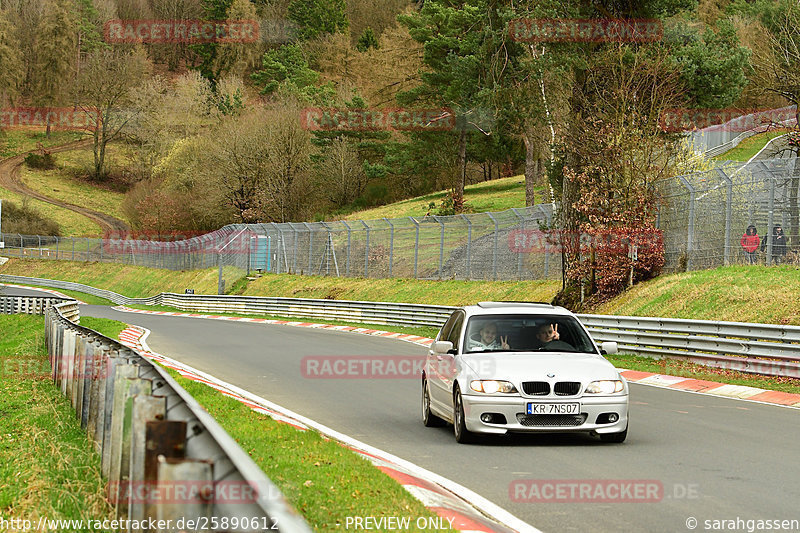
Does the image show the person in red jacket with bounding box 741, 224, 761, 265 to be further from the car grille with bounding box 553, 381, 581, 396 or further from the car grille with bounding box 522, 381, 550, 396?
the car grille with bounding box 522, 381, 550, 396

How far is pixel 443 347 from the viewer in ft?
36.3

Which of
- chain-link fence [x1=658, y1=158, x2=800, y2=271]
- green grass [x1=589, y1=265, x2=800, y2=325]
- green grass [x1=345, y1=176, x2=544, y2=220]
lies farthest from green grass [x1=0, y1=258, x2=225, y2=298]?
green grass [x1=589, y1=265, x2=800, y2=325]

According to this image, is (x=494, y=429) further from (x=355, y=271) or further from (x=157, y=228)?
(x=157, y=228)

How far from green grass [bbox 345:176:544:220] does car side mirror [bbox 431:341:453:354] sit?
49.0 metres

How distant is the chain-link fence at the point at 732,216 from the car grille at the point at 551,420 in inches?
544

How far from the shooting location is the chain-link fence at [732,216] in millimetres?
22328

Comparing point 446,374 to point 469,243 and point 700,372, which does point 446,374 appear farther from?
point 469,243

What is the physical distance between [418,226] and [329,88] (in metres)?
51.3

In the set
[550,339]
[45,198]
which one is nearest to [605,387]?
[550,339]

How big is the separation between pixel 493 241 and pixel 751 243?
13.2 metres

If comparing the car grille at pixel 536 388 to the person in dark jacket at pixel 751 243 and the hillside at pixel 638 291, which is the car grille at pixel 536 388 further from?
the person in dark jacket at pixel 751 243

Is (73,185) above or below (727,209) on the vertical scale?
above

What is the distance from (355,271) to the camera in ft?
153

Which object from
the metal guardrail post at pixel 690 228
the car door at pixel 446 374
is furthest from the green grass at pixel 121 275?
the car door at pixel 446 374
